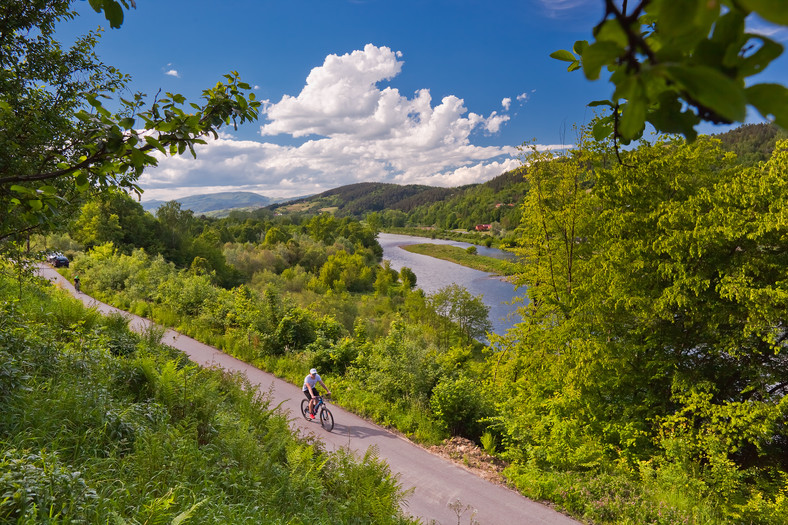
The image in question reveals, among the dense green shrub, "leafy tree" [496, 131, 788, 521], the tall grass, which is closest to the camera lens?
the tall grass

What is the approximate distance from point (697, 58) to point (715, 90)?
14 cm

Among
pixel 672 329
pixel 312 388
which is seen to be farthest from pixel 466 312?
pixel 312 388

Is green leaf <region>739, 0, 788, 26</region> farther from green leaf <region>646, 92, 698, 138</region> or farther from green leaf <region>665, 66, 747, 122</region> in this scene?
green leaf <region>646, 92, 698, 138</region>

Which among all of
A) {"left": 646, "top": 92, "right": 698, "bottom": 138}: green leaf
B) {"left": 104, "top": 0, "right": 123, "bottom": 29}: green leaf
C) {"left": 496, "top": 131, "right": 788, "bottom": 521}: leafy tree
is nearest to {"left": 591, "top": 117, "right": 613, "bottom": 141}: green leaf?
{"left": 646, "top": 92, "right": 698, "bottom": 138}: green leaf

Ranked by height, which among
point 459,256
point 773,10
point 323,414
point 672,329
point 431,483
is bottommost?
point 459,256

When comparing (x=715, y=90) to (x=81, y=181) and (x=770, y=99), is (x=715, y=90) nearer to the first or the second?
(x=770, y=99)

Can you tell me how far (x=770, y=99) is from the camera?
49 cm

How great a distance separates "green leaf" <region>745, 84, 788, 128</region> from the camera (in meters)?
0.48

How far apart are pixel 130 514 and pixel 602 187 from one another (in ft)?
33.7

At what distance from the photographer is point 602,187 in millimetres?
9344

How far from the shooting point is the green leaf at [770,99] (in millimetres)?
481

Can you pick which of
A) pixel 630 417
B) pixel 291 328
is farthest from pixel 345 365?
pixel 630 417

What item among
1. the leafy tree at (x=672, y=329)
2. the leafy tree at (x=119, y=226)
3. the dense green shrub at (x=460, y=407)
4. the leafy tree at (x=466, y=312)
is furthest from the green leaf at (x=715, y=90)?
the leafy tree at (x=466, y=312)

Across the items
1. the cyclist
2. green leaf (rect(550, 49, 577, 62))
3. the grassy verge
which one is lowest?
the grassy verge
